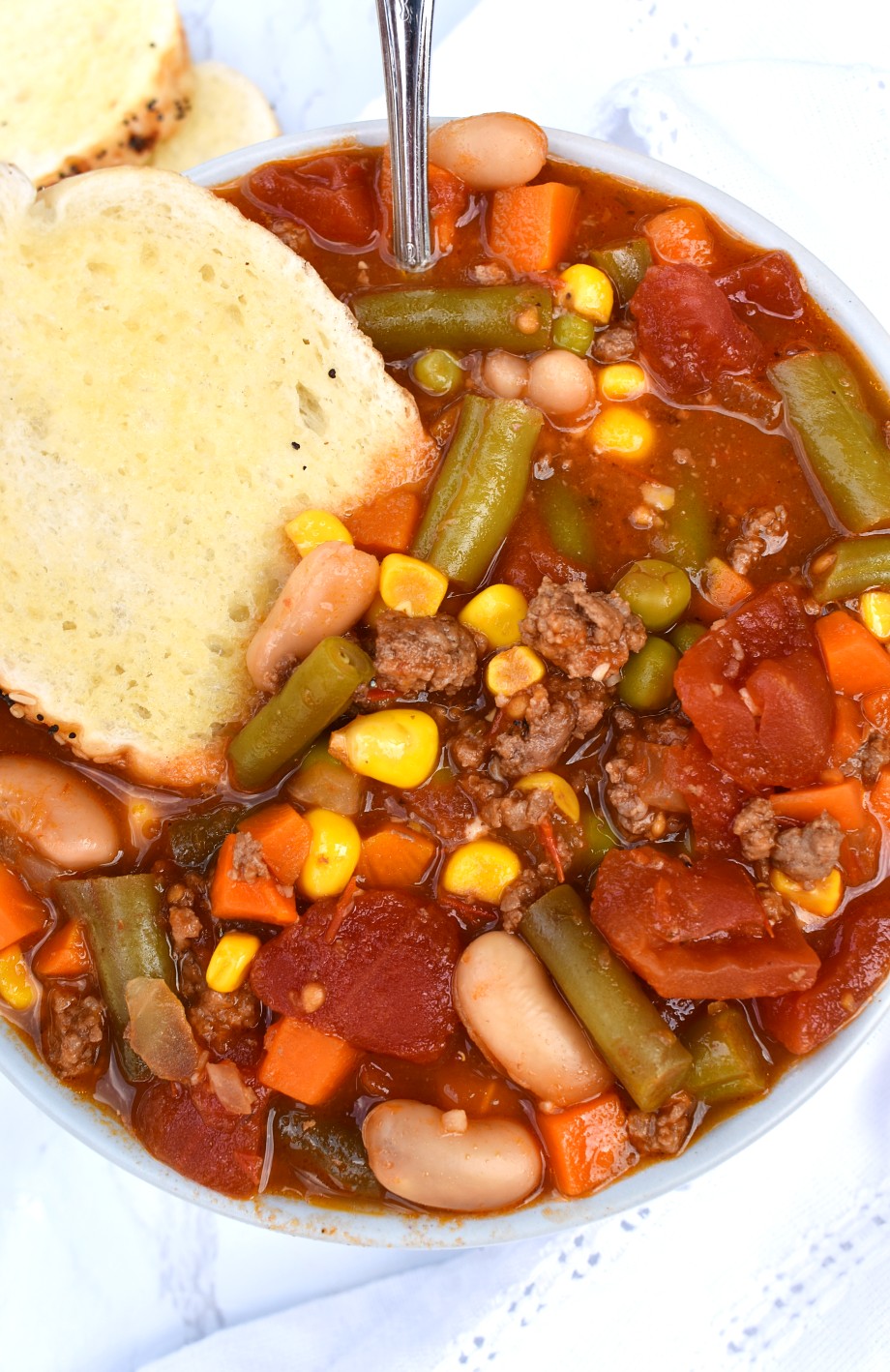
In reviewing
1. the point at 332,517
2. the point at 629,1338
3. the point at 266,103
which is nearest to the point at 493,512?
the point at 332,517

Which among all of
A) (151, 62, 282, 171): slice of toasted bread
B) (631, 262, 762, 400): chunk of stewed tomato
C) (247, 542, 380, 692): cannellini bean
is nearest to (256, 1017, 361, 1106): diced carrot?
(247, 542, 380, 692): cannellini bean

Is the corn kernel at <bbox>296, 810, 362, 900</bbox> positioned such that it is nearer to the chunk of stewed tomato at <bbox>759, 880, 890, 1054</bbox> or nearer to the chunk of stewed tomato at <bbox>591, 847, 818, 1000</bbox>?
the chunk of stewed tomato at <bbox>591, 847, 818, 1000</bbox>

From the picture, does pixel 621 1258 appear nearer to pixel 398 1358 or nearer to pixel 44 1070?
pixel 398 1358

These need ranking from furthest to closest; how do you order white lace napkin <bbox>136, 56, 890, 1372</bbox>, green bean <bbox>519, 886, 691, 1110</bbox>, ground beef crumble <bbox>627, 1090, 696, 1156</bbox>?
1. white lace napkin <bbox>136, 56, 890, 1372</bbox>
2. ground beef crumble <bbox>627, 1090, 696, 1156</bbox>
3. green bean <bbox>519, 886, 691, 1110</bbox>

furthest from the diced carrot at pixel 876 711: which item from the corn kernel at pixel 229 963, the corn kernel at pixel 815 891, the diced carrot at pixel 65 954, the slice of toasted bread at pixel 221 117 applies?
the slice of toasted bread at pixel 221 117

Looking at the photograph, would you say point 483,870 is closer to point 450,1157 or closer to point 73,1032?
point 450,1157

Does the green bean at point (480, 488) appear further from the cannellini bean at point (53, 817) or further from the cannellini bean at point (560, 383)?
the cannellini bean at point (53, 817)
